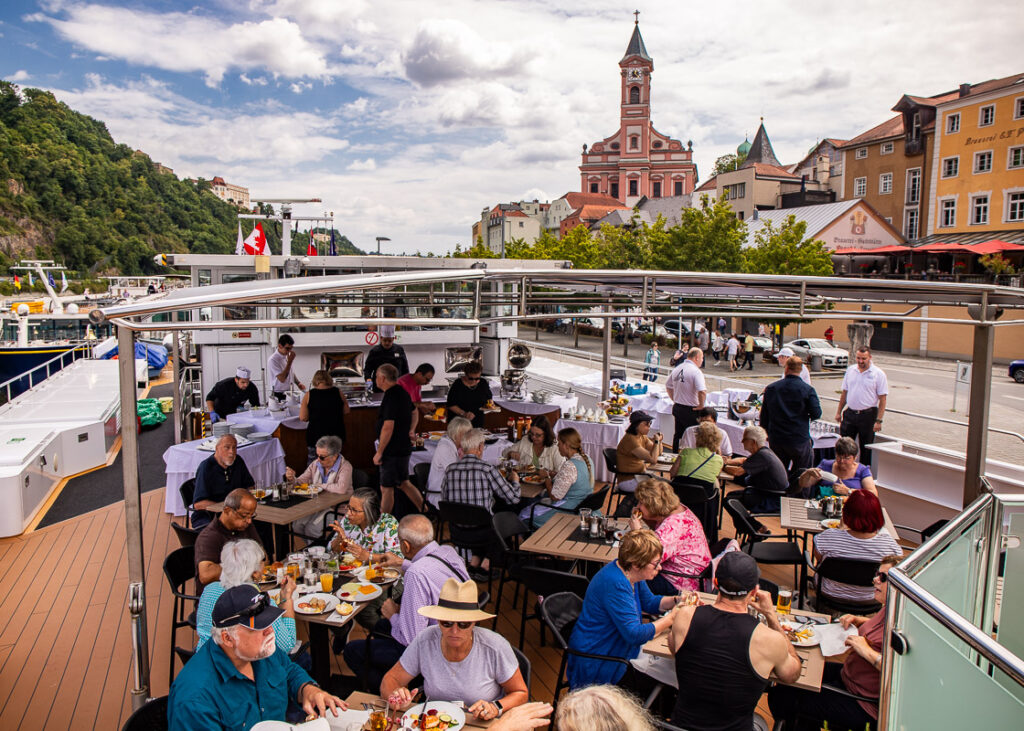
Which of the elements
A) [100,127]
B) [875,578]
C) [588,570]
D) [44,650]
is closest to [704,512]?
[588,570]

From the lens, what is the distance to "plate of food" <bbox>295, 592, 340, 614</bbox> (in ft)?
12.9

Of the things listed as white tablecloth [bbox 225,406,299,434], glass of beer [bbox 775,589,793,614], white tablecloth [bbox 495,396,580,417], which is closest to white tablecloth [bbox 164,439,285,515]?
white tablecloth [bbox 225,406,299,434]

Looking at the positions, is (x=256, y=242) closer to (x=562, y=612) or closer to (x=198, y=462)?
(x=198, y=462)

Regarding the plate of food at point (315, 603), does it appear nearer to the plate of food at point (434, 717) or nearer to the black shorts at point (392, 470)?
the plate of food at point (434, 717)

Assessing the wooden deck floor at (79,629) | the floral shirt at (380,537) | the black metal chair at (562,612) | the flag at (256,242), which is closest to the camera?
the black metal chair at (562,612)

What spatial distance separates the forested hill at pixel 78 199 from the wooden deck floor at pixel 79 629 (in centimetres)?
6663

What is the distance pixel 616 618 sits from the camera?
3543 millimetres

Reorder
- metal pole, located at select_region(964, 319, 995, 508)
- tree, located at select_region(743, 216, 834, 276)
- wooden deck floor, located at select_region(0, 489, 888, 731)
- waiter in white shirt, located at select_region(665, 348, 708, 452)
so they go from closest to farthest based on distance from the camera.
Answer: wooden deck floor, located at select_region(0, 489, 888, 731) < metal pole, located at select_region(964, 319, 995, 508) < waiter in white shirt, located at select_region(665, 348, 708, 452) < tree, located at select_region(743, 216, 834, 276)

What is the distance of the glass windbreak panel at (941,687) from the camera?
214 cm

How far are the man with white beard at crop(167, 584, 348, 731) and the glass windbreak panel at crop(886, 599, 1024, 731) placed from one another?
2.38m

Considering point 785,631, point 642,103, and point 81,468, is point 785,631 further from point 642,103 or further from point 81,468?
point 642,103

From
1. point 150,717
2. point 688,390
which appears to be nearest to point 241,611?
point 150,717

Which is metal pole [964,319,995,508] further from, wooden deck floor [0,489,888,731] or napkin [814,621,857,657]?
napkin [814,621,857,657]

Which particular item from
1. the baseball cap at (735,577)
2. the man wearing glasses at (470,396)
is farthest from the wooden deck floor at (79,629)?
the man wearing glasses at (470,396)
